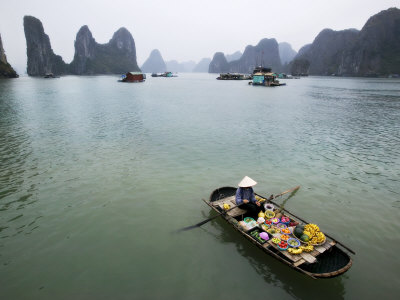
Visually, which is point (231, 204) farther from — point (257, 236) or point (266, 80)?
point (266, 80)

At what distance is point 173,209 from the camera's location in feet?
43.4

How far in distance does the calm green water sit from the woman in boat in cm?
148

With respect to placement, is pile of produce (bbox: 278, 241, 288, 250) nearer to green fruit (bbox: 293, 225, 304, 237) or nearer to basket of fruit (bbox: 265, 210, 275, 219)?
green fruit (bbox: 293, 225, 304, 237)

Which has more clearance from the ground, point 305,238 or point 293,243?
point 305,238

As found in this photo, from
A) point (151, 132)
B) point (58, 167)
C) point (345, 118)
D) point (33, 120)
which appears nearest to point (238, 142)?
point (151, 132)

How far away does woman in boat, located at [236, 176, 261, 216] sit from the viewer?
38.0ft

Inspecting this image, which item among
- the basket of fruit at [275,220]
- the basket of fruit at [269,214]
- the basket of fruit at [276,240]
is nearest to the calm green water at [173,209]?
the basket of fruit at [276,240]

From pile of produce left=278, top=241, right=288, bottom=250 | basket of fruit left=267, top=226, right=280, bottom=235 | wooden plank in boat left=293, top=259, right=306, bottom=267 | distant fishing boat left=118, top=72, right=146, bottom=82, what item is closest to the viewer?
wooden plank in boat left=293, top=259, right=306, bottom=267

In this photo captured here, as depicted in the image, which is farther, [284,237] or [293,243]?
[284,237]

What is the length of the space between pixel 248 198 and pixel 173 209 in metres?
4.29

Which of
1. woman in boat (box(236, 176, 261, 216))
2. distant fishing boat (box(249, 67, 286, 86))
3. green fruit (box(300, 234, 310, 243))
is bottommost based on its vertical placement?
green fruit (box(300, 234, 310, 243))

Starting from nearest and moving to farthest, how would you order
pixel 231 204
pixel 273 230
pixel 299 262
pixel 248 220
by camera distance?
pixel 299 262 < pixel 273 230 < pixel 248 220 < pixel 231 204

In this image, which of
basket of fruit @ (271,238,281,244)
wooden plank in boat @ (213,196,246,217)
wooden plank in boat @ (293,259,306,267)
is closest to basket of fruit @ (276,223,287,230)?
basket of fruit @ (271,238,281,244)

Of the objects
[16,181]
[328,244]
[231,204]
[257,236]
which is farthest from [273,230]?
[16,181]
